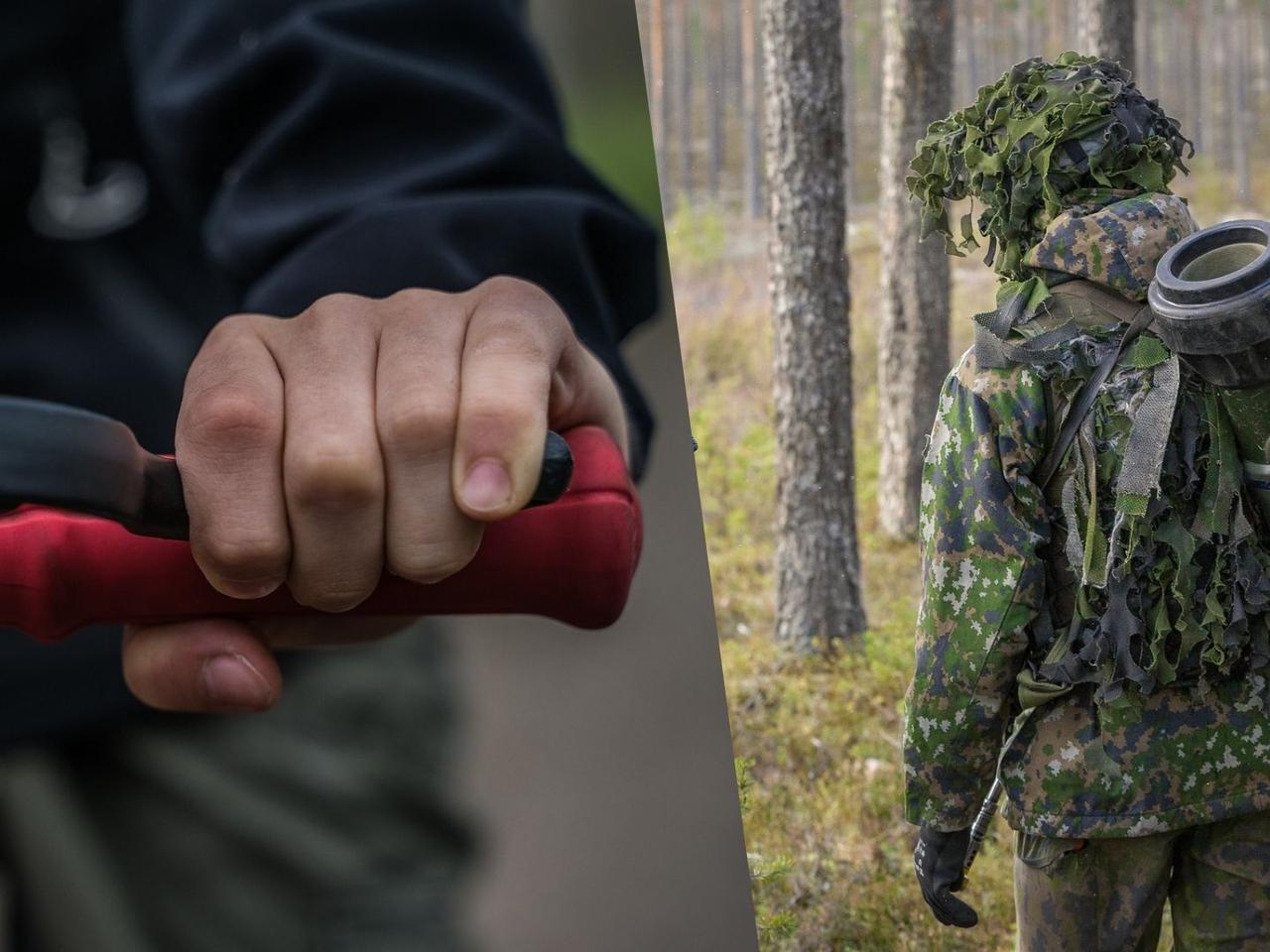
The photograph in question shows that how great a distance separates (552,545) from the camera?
87cm

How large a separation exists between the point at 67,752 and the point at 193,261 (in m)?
0.60

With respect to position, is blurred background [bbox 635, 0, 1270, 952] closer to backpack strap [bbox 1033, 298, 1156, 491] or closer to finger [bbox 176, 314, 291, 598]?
backpack strap [bbox 1033, 298, 1156, 491]

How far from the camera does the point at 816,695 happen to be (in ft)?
11.9

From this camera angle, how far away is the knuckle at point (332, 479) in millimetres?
785

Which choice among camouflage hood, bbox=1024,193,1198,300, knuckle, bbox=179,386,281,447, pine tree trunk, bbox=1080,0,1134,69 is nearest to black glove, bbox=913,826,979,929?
camouflage hood, bbox=1024,193,1198,300

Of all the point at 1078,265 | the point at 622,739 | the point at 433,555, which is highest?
the point at 433,555

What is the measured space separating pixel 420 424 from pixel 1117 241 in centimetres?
129

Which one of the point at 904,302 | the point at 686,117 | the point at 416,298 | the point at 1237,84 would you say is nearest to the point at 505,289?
the point at 416,298

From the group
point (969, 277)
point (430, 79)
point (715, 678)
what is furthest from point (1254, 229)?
point (969, 277)

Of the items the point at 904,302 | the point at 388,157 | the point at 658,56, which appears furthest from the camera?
the point at 658,56

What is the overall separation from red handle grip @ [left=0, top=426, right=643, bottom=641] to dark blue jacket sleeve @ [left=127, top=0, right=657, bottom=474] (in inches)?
12.4

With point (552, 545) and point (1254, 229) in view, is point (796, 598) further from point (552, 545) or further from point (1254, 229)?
point (552, 545)

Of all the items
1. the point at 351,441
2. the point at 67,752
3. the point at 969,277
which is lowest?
the point at 969,277

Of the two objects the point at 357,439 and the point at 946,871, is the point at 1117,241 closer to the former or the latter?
the point at 946,871
